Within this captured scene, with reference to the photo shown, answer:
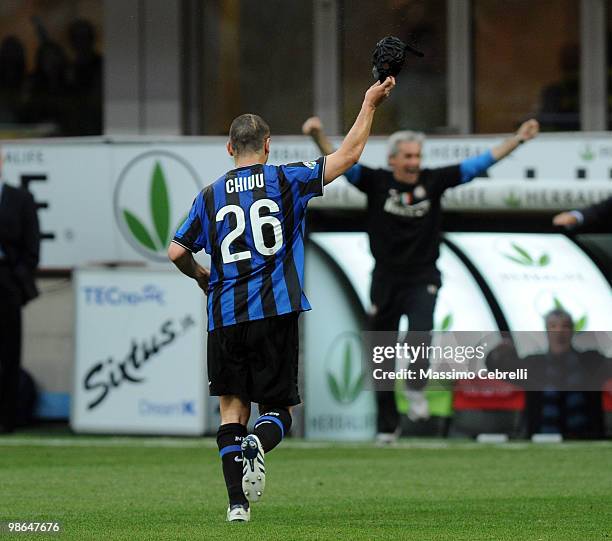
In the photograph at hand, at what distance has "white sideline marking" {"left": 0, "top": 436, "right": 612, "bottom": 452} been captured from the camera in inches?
484

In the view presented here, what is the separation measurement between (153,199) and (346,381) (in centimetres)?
274

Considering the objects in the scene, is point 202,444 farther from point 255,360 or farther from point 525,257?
point 255,360

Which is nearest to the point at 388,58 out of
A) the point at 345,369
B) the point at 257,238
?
the point at 257,238

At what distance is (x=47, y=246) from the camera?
15.2 meters

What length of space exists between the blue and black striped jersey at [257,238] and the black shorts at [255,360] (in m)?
0.05

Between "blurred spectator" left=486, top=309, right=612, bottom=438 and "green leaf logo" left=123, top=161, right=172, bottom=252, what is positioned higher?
"green leaf logo" left=123, top=161, right=172, bottom=252

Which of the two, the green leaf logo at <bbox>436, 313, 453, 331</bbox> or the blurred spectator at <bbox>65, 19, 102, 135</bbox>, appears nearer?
the green leaf logo at <bbox>436, 313, 453, 331</bbox>

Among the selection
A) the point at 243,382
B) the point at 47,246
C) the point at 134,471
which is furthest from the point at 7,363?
the point at 243,382

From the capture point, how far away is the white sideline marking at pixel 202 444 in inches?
484

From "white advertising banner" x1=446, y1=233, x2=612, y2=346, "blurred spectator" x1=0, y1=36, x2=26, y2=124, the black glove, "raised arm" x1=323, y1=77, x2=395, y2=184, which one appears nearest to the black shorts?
"raised arm" x1=323, y1=77, x2=395, y2=184

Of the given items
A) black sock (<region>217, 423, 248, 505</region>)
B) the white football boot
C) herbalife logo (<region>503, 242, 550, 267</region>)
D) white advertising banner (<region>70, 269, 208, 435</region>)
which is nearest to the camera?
the white football boot

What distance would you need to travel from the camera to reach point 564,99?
55.6 feet

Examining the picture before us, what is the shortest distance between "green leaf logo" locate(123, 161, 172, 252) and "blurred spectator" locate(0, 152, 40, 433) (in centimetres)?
123

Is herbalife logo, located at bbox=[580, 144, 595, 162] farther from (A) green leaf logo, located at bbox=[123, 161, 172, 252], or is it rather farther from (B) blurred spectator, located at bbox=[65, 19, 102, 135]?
(B) blurred spectator, located at bbox=[65, 19, 102, 135]
